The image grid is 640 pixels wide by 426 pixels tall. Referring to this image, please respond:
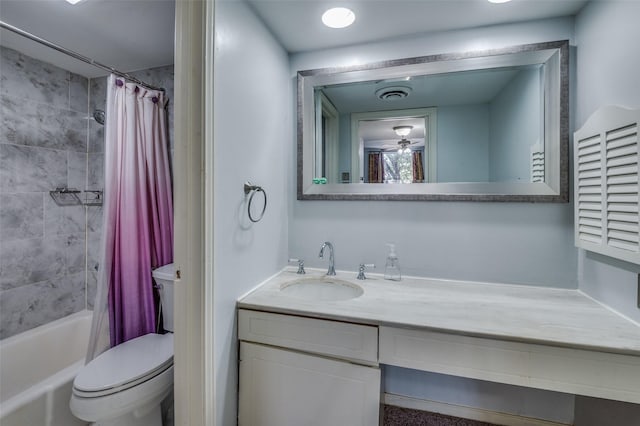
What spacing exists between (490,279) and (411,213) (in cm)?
54

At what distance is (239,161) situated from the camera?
1210 millimetres

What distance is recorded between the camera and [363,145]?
1.64 meters

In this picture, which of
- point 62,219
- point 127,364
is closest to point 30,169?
point 62,219

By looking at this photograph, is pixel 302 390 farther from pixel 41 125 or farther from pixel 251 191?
pixel 41 125

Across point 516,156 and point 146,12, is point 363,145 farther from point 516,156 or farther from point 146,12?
point 146,12

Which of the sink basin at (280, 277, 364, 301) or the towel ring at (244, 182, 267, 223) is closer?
the towel ring at (244, 182, 267, 223)

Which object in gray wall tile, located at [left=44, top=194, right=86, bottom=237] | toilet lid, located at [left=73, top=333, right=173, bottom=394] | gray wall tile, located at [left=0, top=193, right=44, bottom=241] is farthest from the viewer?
gray wall tile, located at [left=44, top=194, right=86, bottom=237]

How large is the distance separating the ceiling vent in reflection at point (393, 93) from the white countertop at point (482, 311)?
1062 millimetres

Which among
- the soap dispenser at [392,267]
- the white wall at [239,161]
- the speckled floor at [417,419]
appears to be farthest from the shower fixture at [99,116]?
the speckled floor at [417,419]

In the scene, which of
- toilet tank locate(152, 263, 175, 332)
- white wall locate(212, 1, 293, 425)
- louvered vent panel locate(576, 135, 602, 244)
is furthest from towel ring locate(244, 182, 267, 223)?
louvered vent panel locate(576, 135, 602, 244)

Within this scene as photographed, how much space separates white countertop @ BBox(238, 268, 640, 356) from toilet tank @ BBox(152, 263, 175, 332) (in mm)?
628

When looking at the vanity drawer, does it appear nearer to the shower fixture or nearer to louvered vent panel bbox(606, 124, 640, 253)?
louvered vent panel bbox(606, 124, 640, 253)

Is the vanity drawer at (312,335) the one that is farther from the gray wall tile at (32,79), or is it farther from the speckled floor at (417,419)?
the gray wall tile at (32,79)

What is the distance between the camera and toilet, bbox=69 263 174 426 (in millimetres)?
1131
